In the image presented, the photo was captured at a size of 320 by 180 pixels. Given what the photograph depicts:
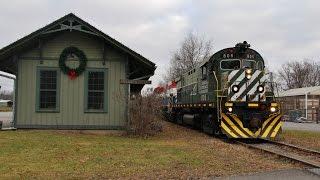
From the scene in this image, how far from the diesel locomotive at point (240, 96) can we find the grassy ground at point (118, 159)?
2.15 m

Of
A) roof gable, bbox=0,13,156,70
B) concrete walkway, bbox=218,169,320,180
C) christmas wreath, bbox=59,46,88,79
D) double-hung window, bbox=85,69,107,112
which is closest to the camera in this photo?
concrete walkway, bbox=218,169,320,180

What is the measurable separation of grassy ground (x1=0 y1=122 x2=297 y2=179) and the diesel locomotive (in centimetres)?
215

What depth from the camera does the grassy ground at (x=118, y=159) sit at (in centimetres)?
1034

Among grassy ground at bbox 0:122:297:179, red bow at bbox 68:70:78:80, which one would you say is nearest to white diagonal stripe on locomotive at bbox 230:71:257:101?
grassy ground at bbox 0:122:297:179

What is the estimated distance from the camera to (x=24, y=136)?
17.7 meters

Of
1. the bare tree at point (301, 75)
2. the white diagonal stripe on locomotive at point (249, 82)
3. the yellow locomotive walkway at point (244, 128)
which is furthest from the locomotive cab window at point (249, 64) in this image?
the bare tree at point (301, 75)

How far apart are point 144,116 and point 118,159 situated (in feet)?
23.1

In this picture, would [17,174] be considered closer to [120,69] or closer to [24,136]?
[24,136]

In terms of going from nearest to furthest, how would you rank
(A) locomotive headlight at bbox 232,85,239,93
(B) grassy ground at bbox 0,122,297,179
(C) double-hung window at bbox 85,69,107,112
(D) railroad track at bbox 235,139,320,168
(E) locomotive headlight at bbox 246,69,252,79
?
(B) grassy ground at bbox 0,122,297,179 < (D) railroad track at bbox 235,139,320,168 < (A) locomotive headlight at bbox 232,85,239,93 < (E) locomotive headlight at bbox 246,69,252,79 < (C) double-hung window at bbox 85,69,107,112

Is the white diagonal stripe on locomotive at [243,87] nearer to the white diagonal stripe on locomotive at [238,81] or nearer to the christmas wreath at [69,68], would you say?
the white diagonal stripe on locomotive at [238,81]

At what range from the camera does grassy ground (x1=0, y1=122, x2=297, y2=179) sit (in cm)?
1034

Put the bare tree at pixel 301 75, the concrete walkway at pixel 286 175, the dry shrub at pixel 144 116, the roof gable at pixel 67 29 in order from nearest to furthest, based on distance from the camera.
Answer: the concrete walkway at pixel 286 175
the dry shrub at pixel 144 116
the roof gable at pixel 67 29
the bare tree at pixel 301 75

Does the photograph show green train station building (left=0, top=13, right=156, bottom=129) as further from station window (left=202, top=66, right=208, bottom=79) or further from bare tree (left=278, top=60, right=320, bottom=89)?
bare tree (left=278, top=60, right=320, bottom=89)

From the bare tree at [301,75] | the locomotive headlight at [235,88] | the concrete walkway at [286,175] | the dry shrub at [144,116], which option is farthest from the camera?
the bare tree at [301,75]
